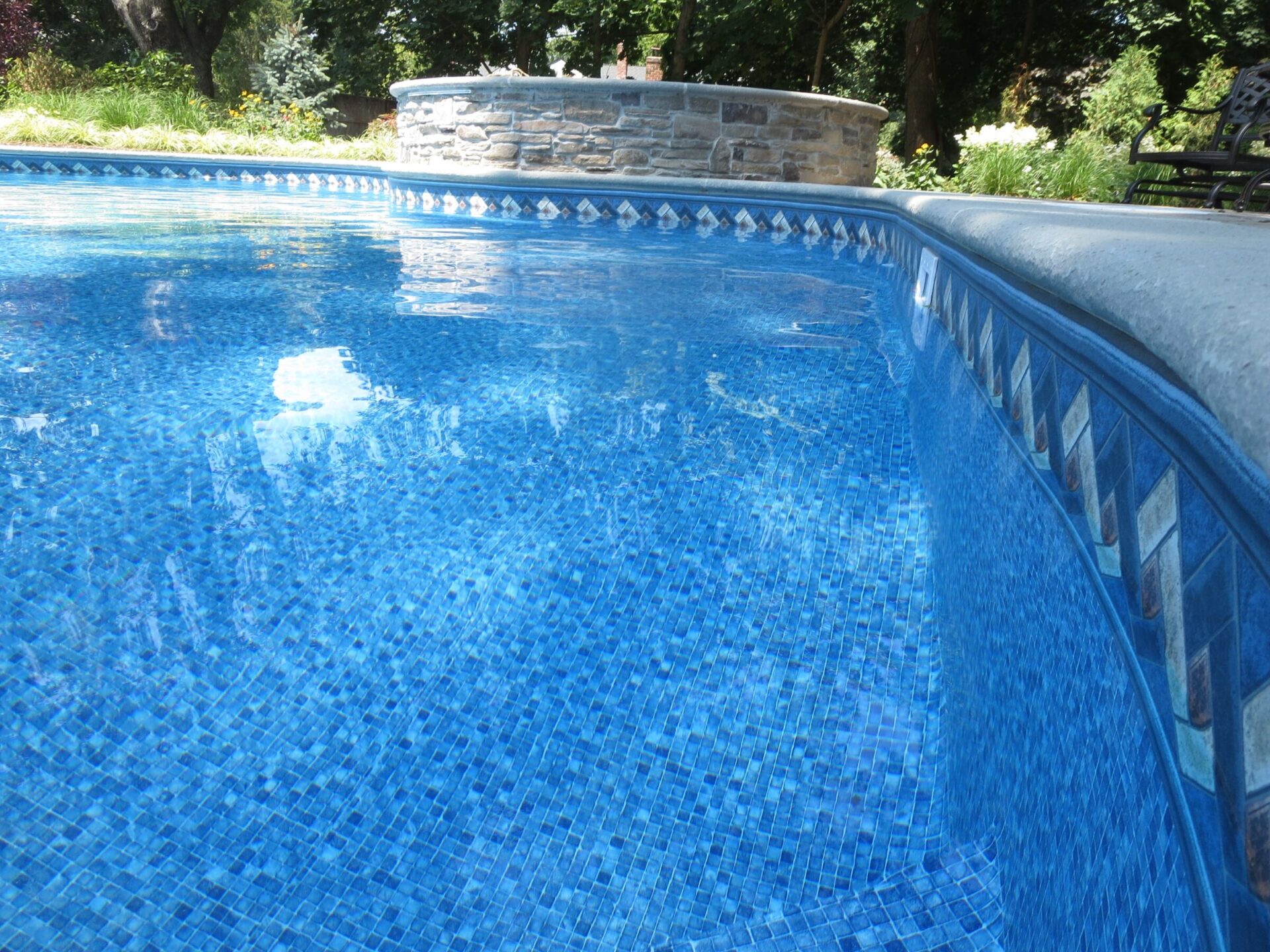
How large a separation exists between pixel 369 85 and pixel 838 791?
24123 mm

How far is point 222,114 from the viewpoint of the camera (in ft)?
55.3

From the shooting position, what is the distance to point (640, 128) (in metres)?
9.07

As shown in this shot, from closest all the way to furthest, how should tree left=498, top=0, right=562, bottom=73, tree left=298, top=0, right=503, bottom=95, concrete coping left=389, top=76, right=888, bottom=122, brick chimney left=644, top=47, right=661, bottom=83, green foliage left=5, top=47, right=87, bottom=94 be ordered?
concrete coping left=389, top=76, right=888, bottom=122, green foliage left=5, top=47, right=87, bottom=94, tree left=498, top=0, right=562, bottom=73, brick chimney left=644, top=47, right=661, bottom=83, tree left=298, top=0, right=503, bottom=95

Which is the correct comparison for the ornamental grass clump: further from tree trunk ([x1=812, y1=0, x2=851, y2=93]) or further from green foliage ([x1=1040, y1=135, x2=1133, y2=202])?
tree trunk ([x1=812, y1=0, x2=851, y2=93])

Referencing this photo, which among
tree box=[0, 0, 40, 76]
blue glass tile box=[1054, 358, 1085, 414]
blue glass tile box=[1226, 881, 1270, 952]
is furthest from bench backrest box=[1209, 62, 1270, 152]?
tree box=[0, 0, 40, 76]

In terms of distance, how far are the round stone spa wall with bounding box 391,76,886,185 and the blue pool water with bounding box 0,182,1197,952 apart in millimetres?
6446

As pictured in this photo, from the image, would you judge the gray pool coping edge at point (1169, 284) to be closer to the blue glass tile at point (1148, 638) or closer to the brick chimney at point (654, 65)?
the blue glass tile at point (1148, 638)

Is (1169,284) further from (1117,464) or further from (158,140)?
(158,140)

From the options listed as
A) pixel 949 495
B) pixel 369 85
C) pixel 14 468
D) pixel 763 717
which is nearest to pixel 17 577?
pixel 14 468

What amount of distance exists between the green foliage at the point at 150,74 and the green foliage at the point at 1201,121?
15.8m

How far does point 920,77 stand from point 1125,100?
288 centimetres

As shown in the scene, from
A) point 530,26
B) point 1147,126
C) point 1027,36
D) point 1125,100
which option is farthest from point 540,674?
point 530,26

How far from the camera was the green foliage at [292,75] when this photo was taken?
1969 centimetres

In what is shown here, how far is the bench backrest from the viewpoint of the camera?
568 centimetres
